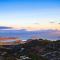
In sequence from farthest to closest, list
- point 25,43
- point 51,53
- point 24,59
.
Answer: point 51,53
point 25,43
point 24,59

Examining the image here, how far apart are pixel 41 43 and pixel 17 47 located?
4.88ft

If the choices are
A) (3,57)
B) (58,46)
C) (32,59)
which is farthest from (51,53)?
(3,57)

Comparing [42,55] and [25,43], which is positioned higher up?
[25,43]

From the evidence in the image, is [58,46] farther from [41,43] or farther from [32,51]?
[32,51]

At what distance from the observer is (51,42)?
1105 centimetres

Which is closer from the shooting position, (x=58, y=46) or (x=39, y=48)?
(x=39, y=48)

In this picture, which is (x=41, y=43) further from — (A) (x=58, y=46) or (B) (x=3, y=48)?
(B) (x=3, y=48)

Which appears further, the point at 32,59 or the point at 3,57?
the point at 3,57

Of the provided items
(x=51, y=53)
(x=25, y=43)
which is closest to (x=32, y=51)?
(x=25, y=43)

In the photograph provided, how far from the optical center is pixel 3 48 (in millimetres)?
11070

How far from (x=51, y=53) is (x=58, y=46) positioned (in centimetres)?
79

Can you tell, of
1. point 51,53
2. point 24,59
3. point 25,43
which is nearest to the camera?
point 24,59

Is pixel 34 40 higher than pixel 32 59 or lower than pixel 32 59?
higher

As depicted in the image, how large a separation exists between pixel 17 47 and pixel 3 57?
39.9 inches
